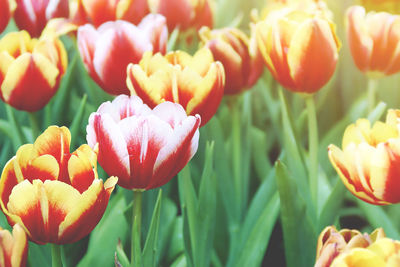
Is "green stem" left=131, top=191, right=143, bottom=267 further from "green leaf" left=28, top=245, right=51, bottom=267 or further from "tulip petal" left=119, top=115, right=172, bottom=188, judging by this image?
"green leaf" left=28, top=245, right=51, bottom=267

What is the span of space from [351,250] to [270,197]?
1.49 feet

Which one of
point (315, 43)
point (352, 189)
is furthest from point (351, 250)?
point (315, 43)

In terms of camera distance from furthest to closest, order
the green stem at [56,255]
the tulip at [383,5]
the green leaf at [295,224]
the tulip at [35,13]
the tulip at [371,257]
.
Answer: the tulip at [383,5]
the tulip at [35,13]
the green leaf at [295,224]
the green stem at [56,255]
the tulip at [371,257]

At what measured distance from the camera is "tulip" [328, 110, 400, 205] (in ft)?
1.86

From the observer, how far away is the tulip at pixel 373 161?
1.86ft

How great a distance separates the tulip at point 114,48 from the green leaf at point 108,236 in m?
0.20

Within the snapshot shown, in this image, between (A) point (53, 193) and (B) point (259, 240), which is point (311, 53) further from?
(A) point (53, 193)

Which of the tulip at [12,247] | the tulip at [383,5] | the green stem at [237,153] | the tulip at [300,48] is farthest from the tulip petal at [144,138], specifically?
the tulip at [383,5]

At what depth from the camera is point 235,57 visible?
31.3 inches

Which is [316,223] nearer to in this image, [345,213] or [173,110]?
[173,110]

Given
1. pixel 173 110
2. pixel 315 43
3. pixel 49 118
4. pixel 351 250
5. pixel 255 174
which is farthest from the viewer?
pixel 255 174

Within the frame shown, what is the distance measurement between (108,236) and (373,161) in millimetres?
393

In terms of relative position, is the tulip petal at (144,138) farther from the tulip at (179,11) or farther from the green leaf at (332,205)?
the tulip at (179,11)

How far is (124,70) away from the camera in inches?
28.4
